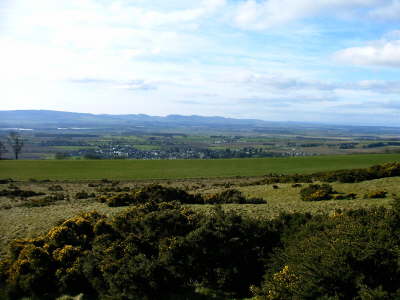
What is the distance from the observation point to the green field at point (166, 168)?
165 feet

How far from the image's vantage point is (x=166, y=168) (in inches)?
2275

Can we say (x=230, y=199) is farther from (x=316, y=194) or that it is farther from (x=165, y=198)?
(x=316, y=194)

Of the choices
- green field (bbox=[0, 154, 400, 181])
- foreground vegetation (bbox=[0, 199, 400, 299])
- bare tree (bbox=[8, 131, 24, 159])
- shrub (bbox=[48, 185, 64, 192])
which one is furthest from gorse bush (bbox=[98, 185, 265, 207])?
bare tree (bbox=[8, 131, 24, 159])

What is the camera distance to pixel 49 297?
44.2 feet

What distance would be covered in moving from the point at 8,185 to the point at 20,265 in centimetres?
3067

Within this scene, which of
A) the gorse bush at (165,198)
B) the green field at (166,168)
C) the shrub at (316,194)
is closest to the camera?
the shrub at (316,194)

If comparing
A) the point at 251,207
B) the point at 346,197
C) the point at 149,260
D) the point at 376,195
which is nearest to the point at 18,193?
the point at 251,207

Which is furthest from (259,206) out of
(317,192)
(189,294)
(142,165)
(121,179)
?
(142,165)

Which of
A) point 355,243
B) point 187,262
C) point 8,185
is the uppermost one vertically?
point 355,243

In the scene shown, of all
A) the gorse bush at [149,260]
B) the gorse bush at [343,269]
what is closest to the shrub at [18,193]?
the gorse bush at [149,260]

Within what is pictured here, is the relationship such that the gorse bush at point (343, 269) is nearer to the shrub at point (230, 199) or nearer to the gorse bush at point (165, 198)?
the shrub at point (230, 199)

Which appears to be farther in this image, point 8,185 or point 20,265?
point 8,185

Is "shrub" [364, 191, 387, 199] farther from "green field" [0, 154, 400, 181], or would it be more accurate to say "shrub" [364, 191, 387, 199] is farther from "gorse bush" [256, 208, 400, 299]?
"green field" [0, 154, 400, 181]

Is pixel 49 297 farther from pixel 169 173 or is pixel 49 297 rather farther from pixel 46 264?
pixel 169 173
